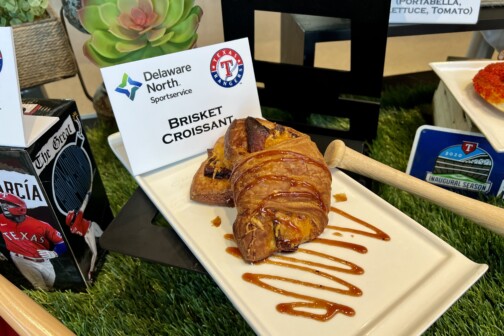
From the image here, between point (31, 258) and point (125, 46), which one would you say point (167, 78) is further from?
point (31, 258)

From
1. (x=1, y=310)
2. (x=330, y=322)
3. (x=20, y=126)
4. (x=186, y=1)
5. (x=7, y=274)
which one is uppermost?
(x=186, y=1)

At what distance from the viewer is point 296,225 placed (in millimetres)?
808

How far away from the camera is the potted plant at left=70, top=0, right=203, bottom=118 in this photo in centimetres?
102

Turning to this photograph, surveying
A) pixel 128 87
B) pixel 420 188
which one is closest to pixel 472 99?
pixel 420 188

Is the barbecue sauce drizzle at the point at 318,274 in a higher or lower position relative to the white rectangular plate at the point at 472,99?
lower

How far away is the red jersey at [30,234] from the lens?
939mm

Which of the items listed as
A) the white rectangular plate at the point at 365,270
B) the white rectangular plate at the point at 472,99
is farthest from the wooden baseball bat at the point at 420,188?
the white rectangular plate at the point at 472,99

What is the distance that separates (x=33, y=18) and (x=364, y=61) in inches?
39.2

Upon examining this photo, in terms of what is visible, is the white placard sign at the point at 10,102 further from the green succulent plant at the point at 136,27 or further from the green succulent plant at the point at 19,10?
the green succulent plant at the point at 19,10

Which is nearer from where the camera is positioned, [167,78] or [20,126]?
[20,126]

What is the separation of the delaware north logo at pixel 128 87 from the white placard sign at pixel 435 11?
812 mm

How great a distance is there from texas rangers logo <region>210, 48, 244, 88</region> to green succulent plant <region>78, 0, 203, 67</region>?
127mm

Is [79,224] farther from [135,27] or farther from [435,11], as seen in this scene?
[435,11]

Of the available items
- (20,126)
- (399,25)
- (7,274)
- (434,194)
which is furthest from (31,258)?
(399,25)
